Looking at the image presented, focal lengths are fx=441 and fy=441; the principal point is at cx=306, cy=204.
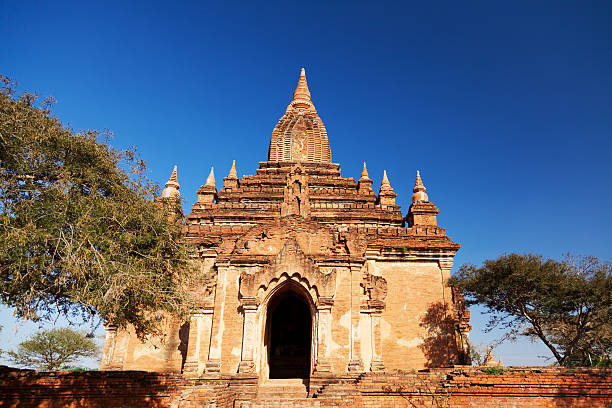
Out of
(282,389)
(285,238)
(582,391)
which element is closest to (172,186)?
(285,238)

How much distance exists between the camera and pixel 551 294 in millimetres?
18828

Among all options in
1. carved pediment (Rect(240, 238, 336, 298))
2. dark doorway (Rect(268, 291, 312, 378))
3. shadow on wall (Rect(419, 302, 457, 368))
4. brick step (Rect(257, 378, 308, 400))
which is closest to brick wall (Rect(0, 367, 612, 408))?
brick step (Rect(257, 378, 308, 400))

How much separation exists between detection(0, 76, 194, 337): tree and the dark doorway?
33.0 ft

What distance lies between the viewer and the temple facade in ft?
52.3

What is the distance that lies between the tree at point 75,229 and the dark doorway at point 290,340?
10.1 m

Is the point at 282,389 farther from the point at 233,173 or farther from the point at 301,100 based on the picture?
the point at 301,100

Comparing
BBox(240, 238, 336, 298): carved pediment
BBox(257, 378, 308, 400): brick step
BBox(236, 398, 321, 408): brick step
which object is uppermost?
BBox(240, 238, 336, 298): carved pediment

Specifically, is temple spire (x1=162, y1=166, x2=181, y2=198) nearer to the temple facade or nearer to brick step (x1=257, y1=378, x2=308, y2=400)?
Result: the temple facade

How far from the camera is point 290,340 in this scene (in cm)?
2194

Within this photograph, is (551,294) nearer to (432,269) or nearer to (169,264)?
(432,269)

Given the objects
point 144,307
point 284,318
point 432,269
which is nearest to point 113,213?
point 144,307

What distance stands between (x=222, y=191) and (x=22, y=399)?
53.7ft

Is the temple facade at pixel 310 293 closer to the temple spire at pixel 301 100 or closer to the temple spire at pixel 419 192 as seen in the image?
the temple spire at pixel 419 192

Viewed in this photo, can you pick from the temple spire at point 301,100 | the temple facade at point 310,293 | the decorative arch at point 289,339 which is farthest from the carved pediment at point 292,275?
the temple spire at point 301,100
